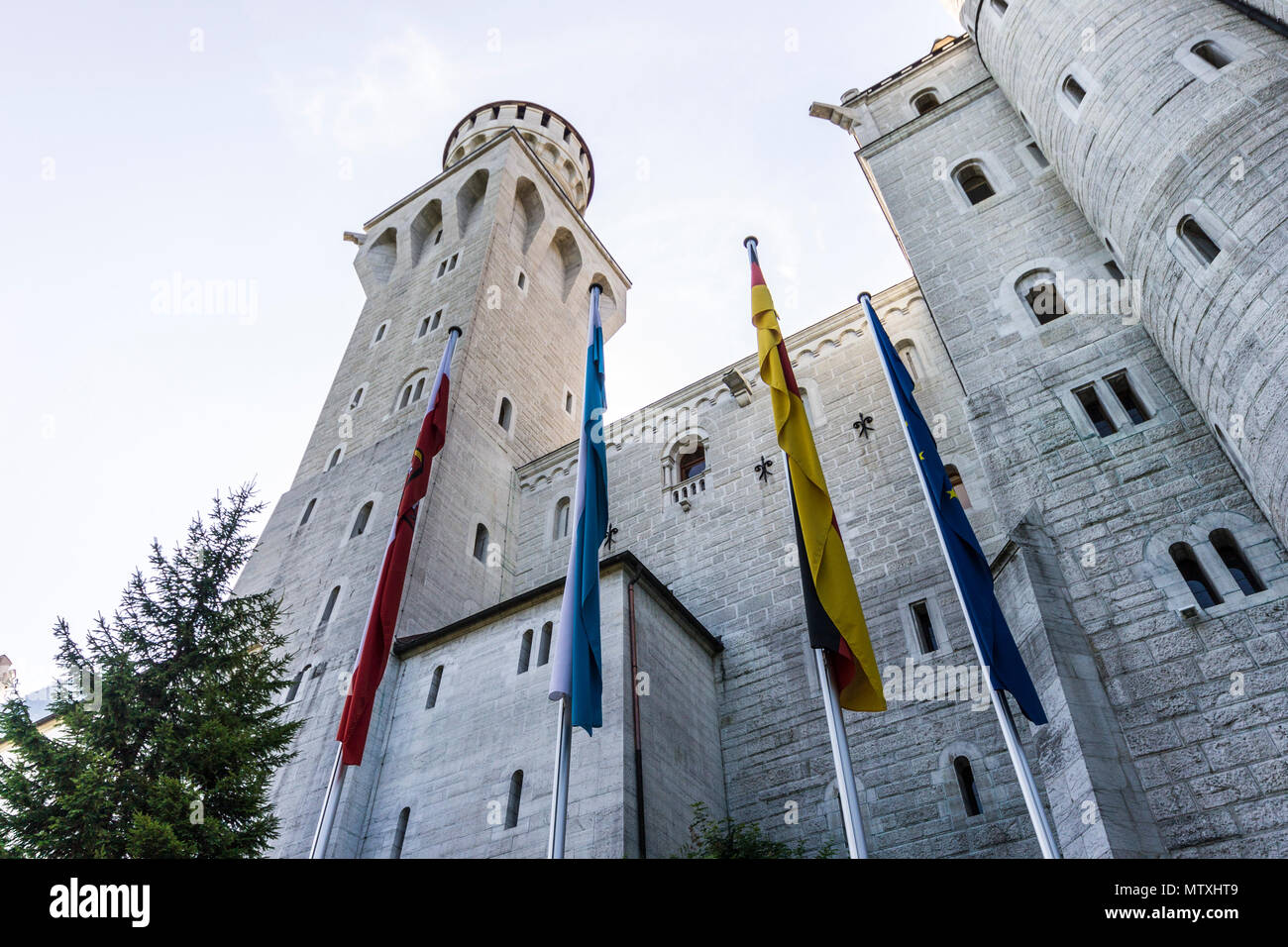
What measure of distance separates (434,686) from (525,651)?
1.80 m

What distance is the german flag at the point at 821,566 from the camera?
854 centimetres

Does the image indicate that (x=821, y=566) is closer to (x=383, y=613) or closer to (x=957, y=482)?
(x=383, y=613)

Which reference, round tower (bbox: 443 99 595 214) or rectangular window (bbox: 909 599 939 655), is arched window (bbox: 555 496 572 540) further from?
round tower (bbox: 443 99 595 214)

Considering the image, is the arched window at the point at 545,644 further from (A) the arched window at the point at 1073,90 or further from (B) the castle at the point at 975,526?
(A) the arched window at the point at 1073,90

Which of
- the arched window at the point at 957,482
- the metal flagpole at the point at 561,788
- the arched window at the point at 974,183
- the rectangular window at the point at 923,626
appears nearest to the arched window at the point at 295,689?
the metal flagpole at the point at 561,788

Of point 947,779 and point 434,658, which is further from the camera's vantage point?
point 434,658

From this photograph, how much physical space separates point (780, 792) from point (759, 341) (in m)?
6.19

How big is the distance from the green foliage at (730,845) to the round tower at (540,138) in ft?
89.7

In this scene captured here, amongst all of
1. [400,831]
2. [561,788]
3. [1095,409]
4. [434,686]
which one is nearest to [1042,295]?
[1095,409]

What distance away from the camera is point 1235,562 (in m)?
9.62

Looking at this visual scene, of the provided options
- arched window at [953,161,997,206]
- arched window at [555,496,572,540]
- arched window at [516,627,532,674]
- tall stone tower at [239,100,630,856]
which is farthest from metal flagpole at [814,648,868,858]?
arched window at [555,496,572,540]

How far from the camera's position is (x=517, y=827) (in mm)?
11531
